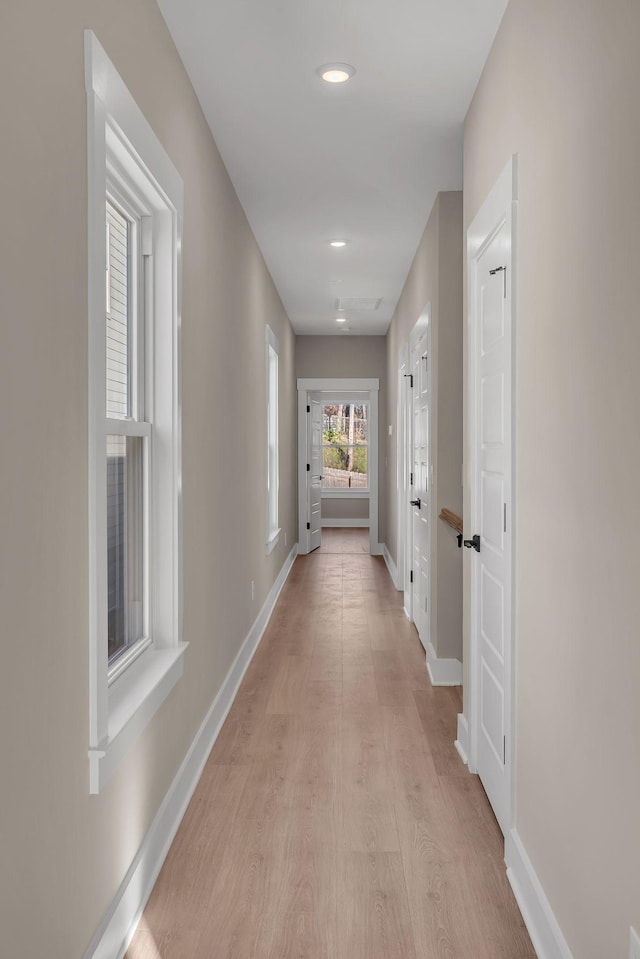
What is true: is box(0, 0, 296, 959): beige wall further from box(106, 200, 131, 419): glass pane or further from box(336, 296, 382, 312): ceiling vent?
box(336, 296, 382, 312): ceiling vent

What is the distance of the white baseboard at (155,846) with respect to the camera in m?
1.69

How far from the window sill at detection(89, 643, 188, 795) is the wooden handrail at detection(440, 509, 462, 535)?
1.62 meters

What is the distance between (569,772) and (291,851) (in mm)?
1048

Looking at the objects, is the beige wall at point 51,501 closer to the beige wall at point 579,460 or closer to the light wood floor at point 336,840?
the light wood floor at point 336,840

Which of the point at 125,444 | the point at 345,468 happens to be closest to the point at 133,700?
the point at 125,444

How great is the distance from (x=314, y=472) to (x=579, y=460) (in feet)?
25.2

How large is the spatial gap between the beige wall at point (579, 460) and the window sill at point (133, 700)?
1034mm

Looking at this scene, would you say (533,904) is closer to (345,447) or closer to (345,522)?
(345,522)

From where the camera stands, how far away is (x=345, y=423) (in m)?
12.4

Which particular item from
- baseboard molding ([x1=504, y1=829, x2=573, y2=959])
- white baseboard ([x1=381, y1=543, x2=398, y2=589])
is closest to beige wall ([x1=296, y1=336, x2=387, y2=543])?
white baseboard ([x1=381, y1=543, x2=398, y2=589])

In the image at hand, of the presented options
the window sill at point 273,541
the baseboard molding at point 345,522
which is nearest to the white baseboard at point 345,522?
the baseboard molding at point 345,522

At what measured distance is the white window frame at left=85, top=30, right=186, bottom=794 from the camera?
158cm

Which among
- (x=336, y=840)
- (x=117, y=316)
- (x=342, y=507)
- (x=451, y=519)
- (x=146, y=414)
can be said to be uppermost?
(x=117, y=316)

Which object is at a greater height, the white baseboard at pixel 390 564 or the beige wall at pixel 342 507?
the beige wall at pixel 342 507
